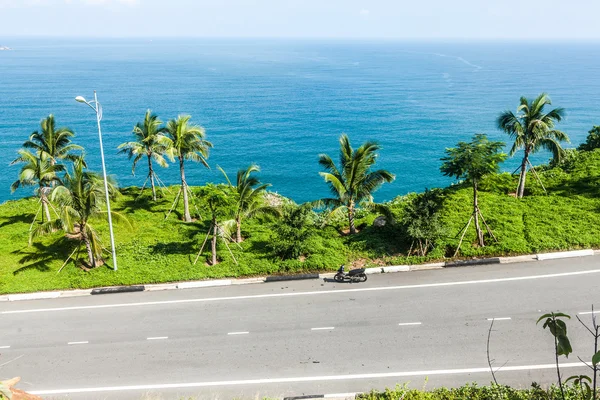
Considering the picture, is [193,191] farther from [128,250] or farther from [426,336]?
[426,336]

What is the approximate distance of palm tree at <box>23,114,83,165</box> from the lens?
2591 cm

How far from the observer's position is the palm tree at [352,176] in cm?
2170

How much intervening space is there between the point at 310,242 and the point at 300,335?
616cm

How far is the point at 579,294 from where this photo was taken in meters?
17.4

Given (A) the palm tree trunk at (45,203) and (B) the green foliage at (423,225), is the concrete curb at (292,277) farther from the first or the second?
(A) the palm tree trunk at (45,203)

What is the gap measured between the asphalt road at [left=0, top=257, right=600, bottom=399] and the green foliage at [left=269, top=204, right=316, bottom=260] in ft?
5.95

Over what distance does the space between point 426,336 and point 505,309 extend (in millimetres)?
3455

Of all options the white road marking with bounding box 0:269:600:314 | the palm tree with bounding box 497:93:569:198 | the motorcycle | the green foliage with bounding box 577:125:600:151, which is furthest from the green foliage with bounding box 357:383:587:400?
the green foliage with bounding box 577:125:600:151

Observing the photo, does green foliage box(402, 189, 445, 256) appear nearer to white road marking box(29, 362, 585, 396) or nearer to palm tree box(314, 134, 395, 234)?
palm tree box(314, 134, 395, 234)

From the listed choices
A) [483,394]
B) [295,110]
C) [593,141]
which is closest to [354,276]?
[483,394]

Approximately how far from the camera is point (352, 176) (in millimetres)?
21891

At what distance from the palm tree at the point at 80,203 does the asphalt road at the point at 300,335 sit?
109 inches

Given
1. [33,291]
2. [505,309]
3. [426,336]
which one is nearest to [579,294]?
[505,309]

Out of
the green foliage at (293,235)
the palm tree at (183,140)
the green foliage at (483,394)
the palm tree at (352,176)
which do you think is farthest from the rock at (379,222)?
the green foliage at (483,394)
